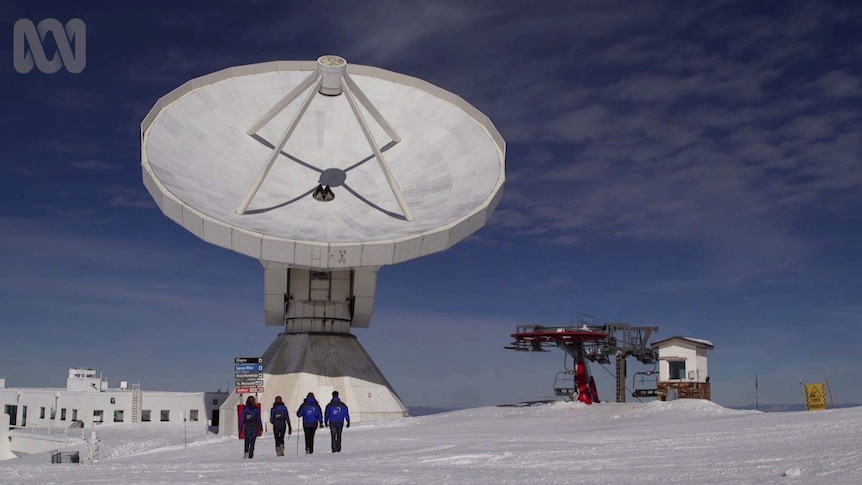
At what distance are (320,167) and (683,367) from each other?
1639 cm

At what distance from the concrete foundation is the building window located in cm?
1087

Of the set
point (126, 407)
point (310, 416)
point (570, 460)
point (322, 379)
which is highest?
point (322, 379)

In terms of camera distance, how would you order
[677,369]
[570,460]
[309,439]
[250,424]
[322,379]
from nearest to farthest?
1. [570,460]
2. [250,424]
3. [309,439]
4. [322,379]
5. [677,369]

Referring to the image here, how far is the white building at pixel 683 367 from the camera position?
34.4 metres

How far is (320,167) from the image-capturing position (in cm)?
3469

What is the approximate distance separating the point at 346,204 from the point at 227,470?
20.0 metres

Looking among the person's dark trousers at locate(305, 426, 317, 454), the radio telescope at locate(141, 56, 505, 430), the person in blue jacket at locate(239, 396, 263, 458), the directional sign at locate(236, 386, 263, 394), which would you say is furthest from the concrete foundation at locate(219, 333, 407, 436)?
the person in blue jacket at locate(239, 396, 263, 458)

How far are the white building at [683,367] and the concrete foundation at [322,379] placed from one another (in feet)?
34.5

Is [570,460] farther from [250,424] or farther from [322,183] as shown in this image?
[322,183]

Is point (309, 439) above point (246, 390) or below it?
below

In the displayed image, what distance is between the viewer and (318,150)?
35781mm

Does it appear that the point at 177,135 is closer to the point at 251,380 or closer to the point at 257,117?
the point at 257,117

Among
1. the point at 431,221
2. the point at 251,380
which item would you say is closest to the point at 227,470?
the point at 251,380

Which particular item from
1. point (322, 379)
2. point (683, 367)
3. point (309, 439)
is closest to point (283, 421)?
point (309, 439)
